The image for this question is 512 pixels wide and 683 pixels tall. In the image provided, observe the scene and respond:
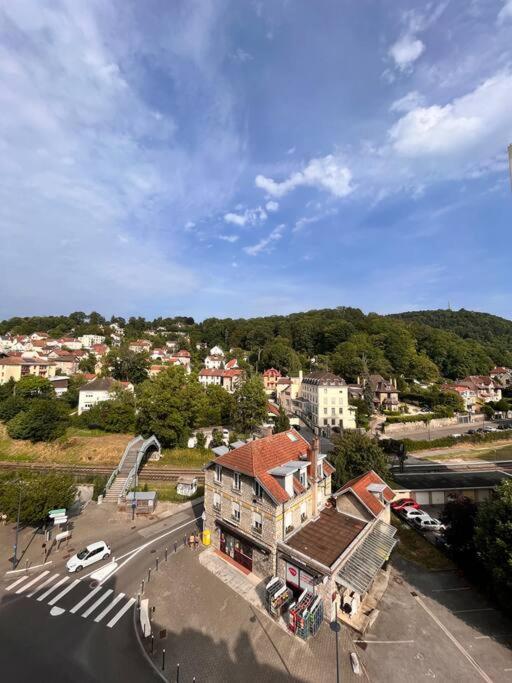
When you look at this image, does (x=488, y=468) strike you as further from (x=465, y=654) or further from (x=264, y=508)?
(x=264, y=508)

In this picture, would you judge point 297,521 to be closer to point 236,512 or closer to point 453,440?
point 236,512

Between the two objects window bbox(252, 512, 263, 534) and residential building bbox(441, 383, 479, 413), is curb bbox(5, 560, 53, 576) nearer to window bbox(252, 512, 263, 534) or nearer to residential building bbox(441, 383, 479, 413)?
window bbox(252, 512, 263, 534)

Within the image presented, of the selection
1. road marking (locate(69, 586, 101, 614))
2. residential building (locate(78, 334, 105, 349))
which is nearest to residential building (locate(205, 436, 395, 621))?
road marking (locate(69, 586, 101, 614))

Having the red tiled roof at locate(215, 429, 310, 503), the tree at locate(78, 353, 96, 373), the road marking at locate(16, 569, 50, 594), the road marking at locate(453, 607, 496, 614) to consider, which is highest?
the tree at locate(78, 353, 96, 373)

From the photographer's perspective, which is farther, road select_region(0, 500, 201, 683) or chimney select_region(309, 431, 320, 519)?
chimney select_region(309, 431, 320, 519)

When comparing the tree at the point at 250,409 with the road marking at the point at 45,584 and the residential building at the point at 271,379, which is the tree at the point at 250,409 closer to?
the road marking at the point at 45,584

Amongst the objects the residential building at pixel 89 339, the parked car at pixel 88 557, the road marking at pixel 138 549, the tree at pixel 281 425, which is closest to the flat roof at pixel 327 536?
Answer: the road marking at pixel 138 549

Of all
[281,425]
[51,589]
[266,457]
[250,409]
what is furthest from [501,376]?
[51,589]
